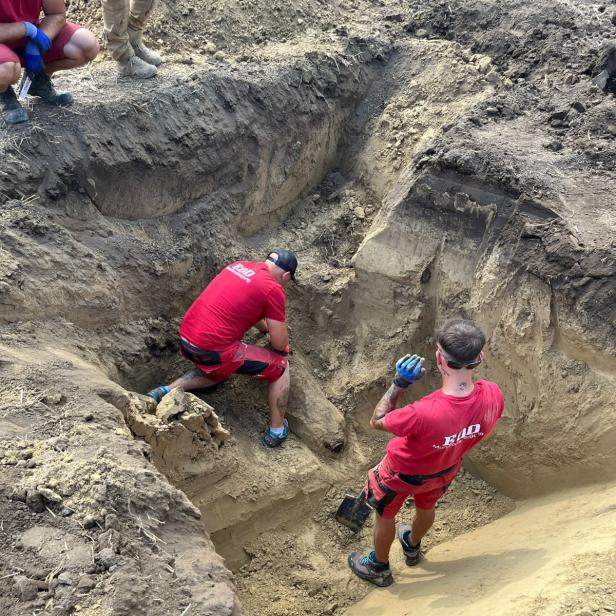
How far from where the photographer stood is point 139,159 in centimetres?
505

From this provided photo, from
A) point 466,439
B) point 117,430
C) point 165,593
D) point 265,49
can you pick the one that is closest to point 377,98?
point 265,49

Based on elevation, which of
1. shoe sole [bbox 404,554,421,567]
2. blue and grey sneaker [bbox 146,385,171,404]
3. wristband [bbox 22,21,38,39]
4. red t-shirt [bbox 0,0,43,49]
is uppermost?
red t-shirt [bbox 0,0,43,49]

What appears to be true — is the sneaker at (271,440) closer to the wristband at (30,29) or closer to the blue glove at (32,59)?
the blue glove at (32,59)

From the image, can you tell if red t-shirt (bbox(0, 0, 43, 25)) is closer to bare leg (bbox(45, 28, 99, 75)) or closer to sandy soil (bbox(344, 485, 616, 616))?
bare leg (bbox(45, 28, 99, 75))

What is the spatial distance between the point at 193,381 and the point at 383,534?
1734 mm

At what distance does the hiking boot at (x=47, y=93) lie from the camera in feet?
16.0

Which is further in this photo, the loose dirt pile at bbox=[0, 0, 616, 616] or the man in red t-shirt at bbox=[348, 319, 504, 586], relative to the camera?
the loose dirt pile at bbox=[0, 0, 616, 616]

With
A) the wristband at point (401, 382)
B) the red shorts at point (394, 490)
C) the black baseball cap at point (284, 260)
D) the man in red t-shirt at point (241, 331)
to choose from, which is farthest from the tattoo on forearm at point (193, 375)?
the wristband at point (401, 382)

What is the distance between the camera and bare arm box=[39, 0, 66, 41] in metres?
4.68

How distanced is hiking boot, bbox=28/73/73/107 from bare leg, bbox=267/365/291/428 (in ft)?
8.64

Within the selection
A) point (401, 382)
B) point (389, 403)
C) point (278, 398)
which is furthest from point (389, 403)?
point (278, 398)

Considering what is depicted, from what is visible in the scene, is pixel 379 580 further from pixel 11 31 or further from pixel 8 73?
pixel 11 31

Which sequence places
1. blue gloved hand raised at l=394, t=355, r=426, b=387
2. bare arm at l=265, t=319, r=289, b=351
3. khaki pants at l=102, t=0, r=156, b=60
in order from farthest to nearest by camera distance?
1. khaki pants at l=102, t=0, r=156, b=60
2. bare arm at l=265, t=319, r=289, b=351
3. blue gloved hand raised at l=394, t=355, r=426, b=387

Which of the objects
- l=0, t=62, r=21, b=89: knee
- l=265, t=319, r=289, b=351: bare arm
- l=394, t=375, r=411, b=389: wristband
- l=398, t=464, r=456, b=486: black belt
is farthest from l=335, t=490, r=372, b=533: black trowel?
l=0, t=62, r=21, b=89: knee
